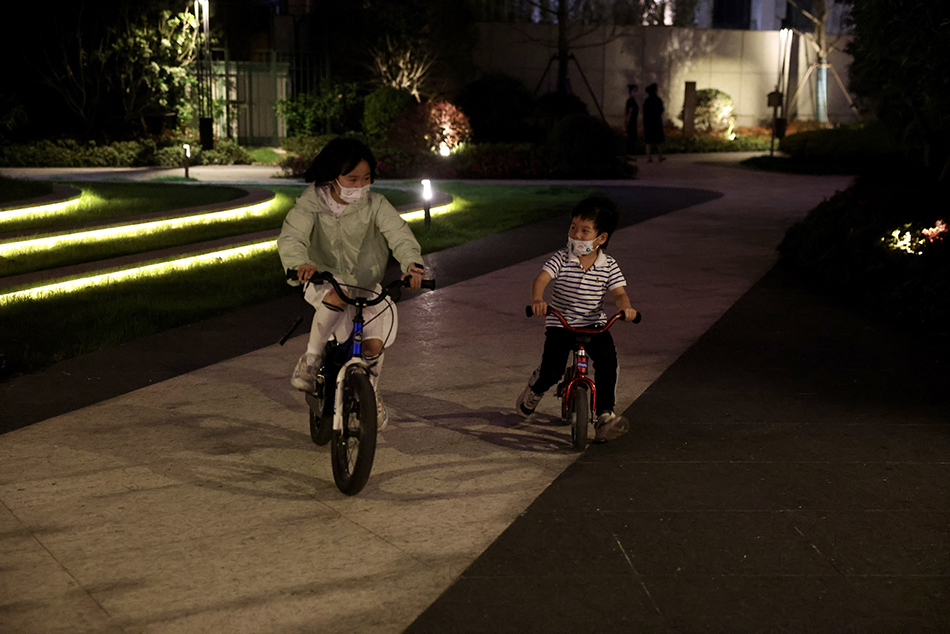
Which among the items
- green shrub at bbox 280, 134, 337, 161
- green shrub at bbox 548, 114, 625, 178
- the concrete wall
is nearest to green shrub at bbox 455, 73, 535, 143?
green shrub at bbox 548, 114, 625, 178

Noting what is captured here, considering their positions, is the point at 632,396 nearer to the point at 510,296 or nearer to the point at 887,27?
the point at 510,296

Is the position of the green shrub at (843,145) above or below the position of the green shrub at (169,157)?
above

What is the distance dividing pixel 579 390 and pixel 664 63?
111ft

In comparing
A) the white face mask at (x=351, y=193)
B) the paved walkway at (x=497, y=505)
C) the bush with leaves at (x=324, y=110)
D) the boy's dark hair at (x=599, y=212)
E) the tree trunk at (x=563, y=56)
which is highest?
the tree trunk at (x=563, y=56)

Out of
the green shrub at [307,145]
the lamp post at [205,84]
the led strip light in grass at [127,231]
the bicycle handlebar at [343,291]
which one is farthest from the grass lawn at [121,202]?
the bicycle handlebar at [343,291]

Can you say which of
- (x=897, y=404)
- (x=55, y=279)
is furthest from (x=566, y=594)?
(x=55, y=279)

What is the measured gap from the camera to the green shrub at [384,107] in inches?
1092

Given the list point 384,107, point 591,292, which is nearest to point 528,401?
point 591,292

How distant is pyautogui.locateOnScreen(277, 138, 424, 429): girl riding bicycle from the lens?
16.6ft

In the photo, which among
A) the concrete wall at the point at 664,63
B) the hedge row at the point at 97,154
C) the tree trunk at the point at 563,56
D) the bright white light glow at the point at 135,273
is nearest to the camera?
the bright white light glow at the point at 135,273

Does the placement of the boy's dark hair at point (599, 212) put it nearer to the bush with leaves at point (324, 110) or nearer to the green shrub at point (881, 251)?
the green shrub at point (881, 251)

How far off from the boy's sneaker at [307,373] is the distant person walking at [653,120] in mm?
25787

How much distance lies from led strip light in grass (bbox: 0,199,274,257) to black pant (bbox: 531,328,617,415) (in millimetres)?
7958

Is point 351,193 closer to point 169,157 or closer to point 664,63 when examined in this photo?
point 169,157
